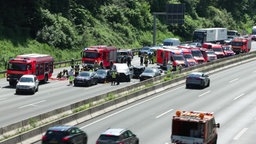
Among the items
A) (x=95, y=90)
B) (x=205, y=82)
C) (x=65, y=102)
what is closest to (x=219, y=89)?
(x=205, y=82)

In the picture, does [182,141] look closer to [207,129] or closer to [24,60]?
[207,129]

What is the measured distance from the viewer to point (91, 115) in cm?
3738

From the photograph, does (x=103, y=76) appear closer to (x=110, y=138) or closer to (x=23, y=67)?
(x=23, y=67)

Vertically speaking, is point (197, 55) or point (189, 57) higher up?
point (197, 55)

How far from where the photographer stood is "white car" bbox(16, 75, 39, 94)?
47.4 metres

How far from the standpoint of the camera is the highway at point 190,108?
107 feet

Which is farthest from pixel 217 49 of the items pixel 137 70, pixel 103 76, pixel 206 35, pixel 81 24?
pixel 103 76

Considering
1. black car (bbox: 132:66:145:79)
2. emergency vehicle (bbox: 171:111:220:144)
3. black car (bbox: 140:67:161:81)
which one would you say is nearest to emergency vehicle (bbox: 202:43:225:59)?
black car (bbox: 132:66:145:79)

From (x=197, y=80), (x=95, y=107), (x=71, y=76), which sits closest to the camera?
(x=95, y=107)

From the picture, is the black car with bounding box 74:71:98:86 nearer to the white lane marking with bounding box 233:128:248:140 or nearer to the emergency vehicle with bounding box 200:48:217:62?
the white lane marking with bounding box 233:128:248:140

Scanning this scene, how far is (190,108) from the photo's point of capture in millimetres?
42250

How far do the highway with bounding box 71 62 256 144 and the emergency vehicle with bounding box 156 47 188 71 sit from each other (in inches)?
371

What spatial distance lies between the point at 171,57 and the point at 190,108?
27.3 meters

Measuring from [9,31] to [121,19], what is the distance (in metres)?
34.4
